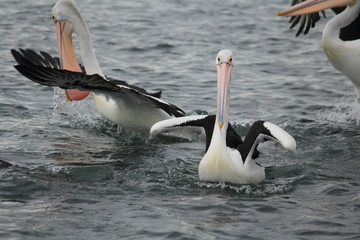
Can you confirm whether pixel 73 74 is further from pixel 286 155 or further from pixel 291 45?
pixel 291 45

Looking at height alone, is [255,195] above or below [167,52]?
below

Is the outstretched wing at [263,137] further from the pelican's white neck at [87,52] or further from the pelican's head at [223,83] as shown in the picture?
the pelican's white neck at [87,52]

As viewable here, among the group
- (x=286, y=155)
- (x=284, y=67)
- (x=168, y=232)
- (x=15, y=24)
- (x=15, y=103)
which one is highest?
(x=15, y=24)

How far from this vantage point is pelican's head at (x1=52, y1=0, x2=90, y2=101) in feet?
26.4

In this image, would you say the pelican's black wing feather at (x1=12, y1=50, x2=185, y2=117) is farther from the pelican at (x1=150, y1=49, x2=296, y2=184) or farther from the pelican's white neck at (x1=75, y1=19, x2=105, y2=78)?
the pelican at (x1=150, y1=49, x2=296, y2=184)

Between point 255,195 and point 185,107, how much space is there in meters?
3.33

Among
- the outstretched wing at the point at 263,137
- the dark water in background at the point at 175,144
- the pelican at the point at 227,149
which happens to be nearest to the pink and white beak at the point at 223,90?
the pelican at the point at 227,149

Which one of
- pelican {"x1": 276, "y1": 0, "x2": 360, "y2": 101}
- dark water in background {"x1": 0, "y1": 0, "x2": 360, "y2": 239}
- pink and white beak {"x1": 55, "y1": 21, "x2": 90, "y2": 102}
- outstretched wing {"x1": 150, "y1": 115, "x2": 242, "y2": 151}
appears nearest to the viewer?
dark water in background {"x1": 0, "y1": 0, "x2": 360, "y2": 239}

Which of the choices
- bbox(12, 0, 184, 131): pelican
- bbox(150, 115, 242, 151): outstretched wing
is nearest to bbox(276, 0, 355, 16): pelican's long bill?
bbox(12, 0, 184, 131): pelican

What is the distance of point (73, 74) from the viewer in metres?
6.50

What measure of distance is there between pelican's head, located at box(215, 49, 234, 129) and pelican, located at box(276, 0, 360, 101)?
2.29 metres

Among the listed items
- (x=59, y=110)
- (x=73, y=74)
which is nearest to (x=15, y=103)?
(x=59, y=110)

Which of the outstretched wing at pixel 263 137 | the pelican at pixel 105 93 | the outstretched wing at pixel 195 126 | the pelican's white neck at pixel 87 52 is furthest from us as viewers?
the pelican's white neck at pixel 87 52

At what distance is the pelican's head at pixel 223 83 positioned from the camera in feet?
20.4
